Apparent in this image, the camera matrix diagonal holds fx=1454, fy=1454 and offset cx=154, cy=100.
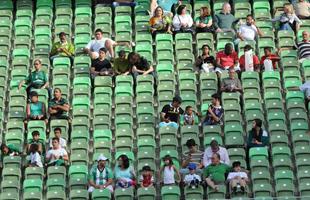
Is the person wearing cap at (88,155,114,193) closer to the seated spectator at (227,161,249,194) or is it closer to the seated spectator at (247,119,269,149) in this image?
the seated spectator at (227,161,249,194)

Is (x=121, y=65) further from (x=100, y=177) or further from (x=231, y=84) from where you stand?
(x=100, y=177)

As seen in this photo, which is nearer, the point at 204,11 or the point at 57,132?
the point at 57,132

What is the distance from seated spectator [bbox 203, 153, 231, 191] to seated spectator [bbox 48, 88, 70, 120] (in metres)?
3.79

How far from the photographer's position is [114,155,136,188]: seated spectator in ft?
96.9

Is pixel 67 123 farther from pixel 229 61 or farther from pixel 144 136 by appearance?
pixel 229 61

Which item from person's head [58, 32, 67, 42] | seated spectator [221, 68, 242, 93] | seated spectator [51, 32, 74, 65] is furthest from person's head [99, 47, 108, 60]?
seated spectator [221, 68, 242, 93]

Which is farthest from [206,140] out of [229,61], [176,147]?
[229,61]

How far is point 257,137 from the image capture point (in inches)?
1201

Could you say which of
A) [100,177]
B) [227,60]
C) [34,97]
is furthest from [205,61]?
[100,177]

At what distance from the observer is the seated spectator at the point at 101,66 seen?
33.0 meters

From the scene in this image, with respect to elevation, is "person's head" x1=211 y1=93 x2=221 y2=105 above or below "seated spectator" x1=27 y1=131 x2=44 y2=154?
above

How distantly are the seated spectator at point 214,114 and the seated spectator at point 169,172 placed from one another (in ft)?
6.33

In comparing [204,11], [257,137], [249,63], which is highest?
[204,11]

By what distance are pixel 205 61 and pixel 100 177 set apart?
476 centimetres
